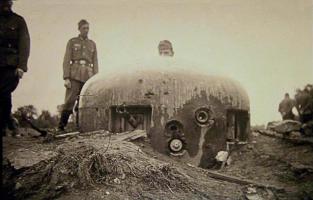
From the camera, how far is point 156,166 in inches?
119

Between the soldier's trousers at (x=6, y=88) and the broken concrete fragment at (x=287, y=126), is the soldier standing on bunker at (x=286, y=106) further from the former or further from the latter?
the soldier's trousers at (x=6, y=88)

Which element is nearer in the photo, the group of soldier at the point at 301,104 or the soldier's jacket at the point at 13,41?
the soldier's jacket at the point at 13,41

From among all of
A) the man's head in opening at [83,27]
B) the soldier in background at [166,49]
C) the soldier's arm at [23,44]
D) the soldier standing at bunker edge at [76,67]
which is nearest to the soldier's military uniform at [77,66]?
the soldier standing at bunker edge at [76,67]

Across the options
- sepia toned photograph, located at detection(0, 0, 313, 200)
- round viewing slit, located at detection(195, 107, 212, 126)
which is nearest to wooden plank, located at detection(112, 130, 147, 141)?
sepia toned photograph, located at detection(0, 0, 313, 200)

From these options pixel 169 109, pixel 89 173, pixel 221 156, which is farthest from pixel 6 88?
pixel 221 156

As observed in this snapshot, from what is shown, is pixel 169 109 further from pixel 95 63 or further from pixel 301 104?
pixel 301 104

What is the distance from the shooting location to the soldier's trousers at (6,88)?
2.73m

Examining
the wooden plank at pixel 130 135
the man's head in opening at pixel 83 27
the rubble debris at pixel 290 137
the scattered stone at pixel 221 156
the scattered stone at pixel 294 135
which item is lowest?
the scattered stone at pixel 221 156

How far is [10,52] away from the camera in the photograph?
9.20 ft

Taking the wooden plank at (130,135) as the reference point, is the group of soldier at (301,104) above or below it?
above

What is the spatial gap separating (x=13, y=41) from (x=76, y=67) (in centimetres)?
146

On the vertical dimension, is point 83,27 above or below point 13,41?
above

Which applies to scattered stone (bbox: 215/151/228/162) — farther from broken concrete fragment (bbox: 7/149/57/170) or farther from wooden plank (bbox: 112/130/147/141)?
broken concrete fragment (bbox: 7/149/57/170)

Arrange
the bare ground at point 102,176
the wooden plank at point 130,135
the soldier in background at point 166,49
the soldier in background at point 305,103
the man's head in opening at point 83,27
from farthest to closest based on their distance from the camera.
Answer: the soldier in background at point 166,49
the soldier in background at point 305,103
the wooden plank at point 130,135
the man's head in opening at point 83,27
the bare ground at point 102,176
